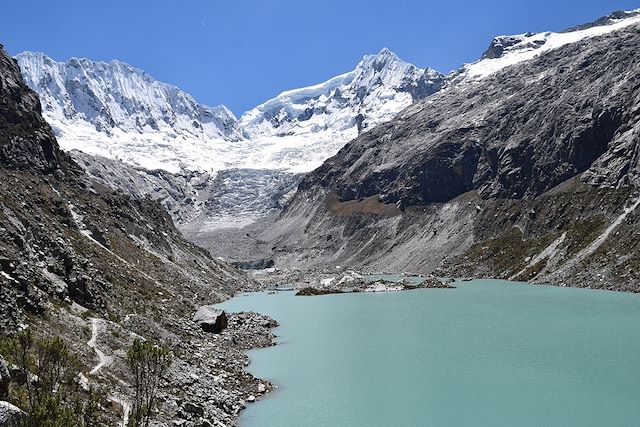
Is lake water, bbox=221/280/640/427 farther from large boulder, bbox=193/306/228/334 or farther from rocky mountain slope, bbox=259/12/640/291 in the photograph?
rocky mountain slope, bbox=259/12/640/291

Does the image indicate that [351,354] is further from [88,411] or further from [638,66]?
[638,66]

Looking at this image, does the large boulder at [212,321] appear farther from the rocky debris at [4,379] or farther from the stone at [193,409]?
the rocky debris at [4,379]

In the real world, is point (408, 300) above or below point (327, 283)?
below

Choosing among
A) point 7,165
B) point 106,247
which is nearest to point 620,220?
point 106,247

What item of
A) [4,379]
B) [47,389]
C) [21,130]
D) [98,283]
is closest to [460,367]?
[47,389]

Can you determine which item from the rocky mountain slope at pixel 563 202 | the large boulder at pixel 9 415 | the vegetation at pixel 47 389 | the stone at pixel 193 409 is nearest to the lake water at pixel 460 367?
the stone at pixel 193 409

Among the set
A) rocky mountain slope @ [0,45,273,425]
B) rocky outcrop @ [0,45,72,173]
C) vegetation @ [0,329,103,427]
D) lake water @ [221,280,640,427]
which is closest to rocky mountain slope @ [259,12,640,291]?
lake water @ [221,280,640,427]

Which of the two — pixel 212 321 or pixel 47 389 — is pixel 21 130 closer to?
pixel 212 321
